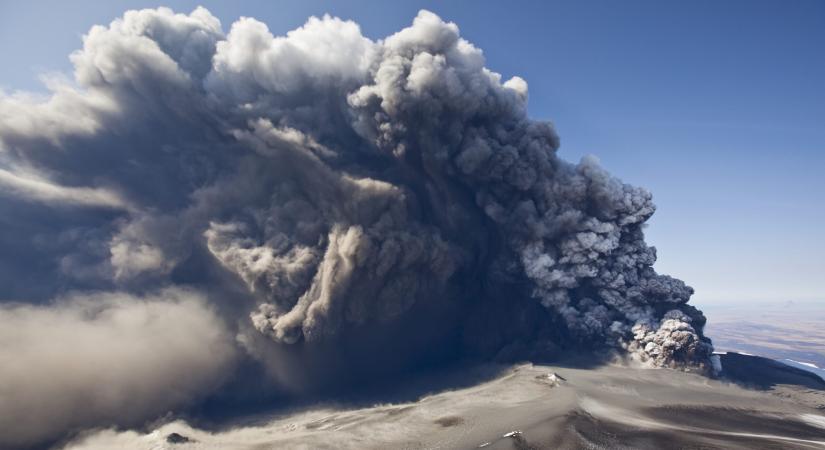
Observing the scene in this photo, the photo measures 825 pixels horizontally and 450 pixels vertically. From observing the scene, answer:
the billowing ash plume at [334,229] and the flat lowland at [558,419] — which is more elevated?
the billowing ash plume at [334,229]

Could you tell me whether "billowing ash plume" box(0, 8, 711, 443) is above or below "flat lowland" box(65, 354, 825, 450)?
above

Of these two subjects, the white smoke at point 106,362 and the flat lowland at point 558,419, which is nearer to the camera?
the flat lowland at point 558,419

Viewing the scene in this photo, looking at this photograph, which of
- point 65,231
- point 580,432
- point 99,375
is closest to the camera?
A: point 580,432

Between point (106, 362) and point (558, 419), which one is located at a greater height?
point (106, 362)

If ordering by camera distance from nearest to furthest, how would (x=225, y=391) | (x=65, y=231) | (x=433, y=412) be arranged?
(x=433, y=412) < (x=225, y=391) < (x=65, y=231)

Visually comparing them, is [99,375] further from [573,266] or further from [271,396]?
[573,266]

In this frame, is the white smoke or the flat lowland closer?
the flat lowland

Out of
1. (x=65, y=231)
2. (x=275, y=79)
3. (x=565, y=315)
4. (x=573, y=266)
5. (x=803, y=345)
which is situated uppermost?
(x=275, y=79)

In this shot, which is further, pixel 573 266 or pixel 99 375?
pixel 573 266

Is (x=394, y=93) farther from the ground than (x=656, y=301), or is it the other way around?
(x=394, y=93)

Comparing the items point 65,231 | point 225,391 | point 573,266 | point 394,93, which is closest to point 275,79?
point 394,93

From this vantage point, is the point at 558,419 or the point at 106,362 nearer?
the point at 558,419
